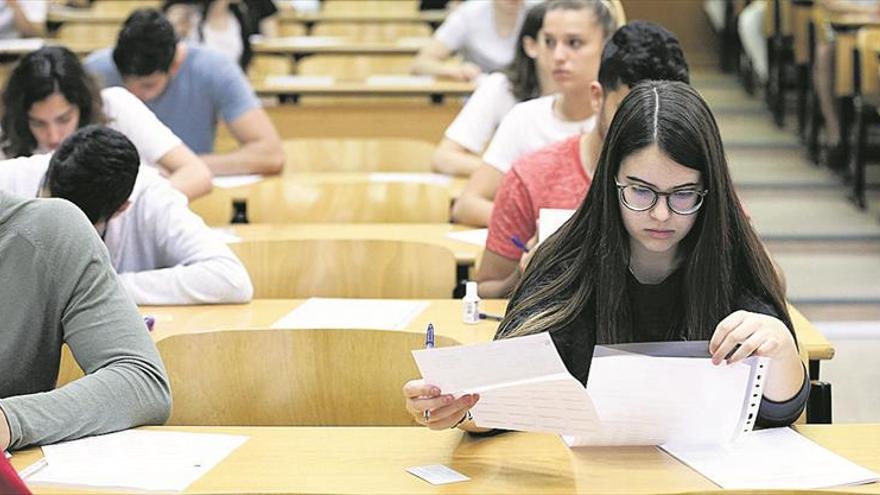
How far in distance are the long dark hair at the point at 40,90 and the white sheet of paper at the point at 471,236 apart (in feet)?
3.50

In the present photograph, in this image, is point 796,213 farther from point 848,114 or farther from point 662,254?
point 662,254

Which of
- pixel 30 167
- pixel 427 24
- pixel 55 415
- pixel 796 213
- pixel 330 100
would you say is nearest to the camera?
pixel 55 415

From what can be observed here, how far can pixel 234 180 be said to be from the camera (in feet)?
17.2

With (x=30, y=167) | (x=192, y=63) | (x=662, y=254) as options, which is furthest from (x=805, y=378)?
(x=192, y=63)

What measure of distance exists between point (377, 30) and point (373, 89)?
2521 mm

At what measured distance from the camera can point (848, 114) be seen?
24.0 feet

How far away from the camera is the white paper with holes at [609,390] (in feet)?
6.42

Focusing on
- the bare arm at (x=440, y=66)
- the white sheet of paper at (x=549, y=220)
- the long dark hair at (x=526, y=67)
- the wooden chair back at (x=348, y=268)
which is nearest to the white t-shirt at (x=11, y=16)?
the bare arm at (x=440, y=66)

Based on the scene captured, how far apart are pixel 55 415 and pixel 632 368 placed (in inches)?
34.4

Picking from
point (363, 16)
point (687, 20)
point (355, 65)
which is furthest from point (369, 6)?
point (687, 20)

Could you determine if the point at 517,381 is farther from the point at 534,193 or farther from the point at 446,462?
the point at 534,193

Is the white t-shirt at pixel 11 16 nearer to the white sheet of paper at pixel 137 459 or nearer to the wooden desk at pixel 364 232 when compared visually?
the wooden desk at pixel 364 232

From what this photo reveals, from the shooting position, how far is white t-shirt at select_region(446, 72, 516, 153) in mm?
5051

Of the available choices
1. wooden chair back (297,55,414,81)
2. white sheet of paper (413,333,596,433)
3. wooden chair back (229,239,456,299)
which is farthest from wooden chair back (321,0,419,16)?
white sheet of paper (413,333,596,433)
